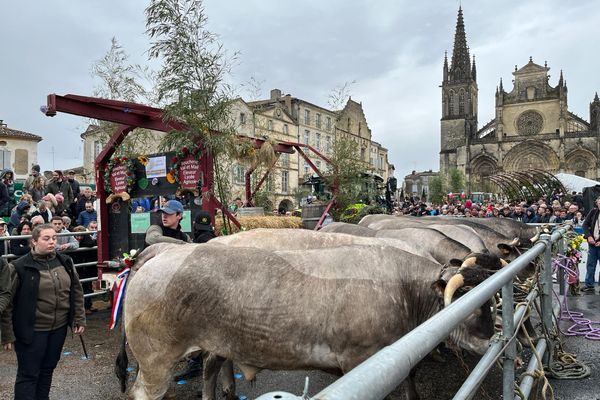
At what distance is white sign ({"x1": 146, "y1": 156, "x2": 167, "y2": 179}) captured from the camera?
8.27 metres

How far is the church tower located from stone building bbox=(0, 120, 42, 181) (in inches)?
2309

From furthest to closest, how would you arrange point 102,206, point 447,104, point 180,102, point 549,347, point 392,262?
point 447,104
point 102,206
point 180,102
point 549,347
point 392,262

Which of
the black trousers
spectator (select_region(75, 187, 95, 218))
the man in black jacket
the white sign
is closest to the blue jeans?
the man in black jacket

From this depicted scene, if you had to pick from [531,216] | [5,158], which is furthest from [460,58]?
[531,216]

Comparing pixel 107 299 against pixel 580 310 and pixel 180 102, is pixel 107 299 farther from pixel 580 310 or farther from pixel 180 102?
pixel 580 310

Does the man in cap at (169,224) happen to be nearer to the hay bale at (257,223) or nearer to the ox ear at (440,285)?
the hay bale at (257,223)

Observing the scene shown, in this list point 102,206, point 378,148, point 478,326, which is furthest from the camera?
point 378,148

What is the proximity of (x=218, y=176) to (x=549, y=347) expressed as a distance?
5837 mm

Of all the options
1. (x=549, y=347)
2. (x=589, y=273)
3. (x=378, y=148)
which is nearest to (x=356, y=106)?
(x=378, y=148)

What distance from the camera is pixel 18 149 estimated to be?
39438 mm

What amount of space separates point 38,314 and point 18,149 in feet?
136

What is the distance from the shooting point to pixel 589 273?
9.89 meters

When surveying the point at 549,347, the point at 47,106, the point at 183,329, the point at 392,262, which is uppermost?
the point at 47,106

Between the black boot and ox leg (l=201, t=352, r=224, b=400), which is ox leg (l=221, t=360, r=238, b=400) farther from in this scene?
the black boot
